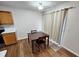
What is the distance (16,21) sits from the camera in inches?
175

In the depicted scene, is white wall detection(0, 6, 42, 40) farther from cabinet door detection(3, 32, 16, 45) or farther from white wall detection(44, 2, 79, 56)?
white wall detection(44, 2, 79, 56)

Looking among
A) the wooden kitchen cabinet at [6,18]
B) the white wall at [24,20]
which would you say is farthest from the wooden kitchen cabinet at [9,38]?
the white wall at [24,20]

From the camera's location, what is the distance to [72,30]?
9.07 ft

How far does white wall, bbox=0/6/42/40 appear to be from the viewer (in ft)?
14.5

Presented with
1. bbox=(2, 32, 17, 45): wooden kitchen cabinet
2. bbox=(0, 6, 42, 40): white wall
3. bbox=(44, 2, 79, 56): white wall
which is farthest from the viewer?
bbox=(0, 6, 42, 40): white wall

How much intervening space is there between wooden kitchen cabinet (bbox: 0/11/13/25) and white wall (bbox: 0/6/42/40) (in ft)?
0.99

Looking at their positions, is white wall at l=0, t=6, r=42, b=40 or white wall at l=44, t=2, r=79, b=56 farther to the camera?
white wall at l=0, t=6, r=42, b=40

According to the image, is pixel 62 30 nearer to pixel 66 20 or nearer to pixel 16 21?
pixel 66 20

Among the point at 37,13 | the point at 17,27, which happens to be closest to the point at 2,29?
the point at 17,27

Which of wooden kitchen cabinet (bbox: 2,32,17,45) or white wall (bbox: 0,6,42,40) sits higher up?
white wall (bbox: 0,6,42,40)

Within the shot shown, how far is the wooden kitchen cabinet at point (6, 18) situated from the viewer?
12.2 ft

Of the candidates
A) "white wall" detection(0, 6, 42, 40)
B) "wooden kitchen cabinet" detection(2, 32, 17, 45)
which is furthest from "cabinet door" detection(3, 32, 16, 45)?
"white wall" detection(0, 6, 42, 40)

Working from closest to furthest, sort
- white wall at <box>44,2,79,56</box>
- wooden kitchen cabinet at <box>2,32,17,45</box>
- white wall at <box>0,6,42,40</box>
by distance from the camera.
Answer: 1. white wall at <box>44,2,79,56</box>
2. wooden kitchen cabinet at <box>2,32,17,45</box>
3. white wall at <box>0,6,42,40</box>

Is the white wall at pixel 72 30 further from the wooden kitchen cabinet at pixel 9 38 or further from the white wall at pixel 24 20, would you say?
the wooden kitchen cabinet at pixel 9 38
